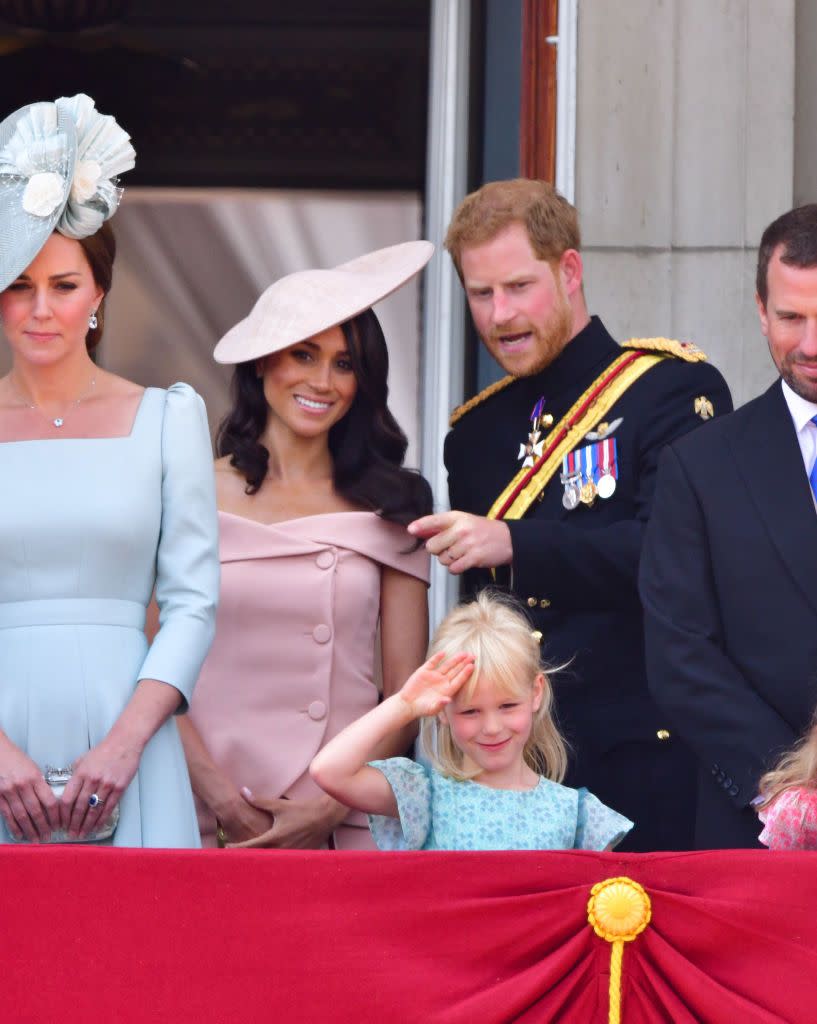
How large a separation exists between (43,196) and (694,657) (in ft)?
3.89

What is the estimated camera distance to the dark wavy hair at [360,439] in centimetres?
380

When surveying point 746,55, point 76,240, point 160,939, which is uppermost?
point 746,55

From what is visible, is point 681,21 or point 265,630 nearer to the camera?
point 265,630

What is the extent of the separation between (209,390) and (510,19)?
108 inches

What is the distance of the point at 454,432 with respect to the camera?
4.03 meters

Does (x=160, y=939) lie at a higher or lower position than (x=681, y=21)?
lower

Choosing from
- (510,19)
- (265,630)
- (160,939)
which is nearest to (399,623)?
(265,630)

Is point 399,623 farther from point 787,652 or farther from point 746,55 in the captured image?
point 746,55

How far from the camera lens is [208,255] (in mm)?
7359

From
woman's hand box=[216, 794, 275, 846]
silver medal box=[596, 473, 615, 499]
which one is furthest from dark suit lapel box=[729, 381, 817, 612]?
woman's hand box=[216, 794, 275, 846]

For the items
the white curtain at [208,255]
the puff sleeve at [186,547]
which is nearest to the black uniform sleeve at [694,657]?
the puff sleeve at [186,547]

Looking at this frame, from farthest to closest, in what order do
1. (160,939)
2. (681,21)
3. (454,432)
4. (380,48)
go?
(380,48) → (681,21) → (454,432) → (160,939)

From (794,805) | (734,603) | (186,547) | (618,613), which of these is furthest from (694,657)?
(186,547)

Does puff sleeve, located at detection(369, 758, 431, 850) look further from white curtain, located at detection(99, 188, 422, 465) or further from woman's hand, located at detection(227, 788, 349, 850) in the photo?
white curtain, located at detection(99, 188, 422, 465)
